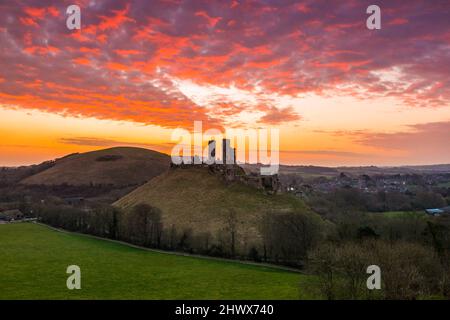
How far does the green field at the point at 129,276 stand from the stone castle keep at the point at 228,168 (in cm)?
4857

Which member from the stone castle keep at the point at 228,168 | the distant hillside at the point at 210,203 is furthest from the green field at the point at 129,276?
the stone castle keep at the point at 228,168

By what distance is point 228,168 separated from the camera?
128 metres

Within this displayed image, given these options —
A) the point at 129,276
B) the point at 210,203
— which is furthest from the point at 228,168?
the point at 129,276

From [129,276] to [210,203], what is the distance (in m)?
51.7

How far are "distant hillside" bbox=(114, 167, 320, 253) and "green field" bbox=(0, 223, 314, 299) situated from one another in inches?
580

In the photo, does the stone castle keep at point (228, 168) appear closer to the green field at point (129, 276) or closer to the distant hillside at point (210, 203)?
the distant hillside at point (210, 203)

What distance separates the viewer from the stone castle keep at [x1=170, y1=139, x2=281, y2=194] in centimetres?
11794

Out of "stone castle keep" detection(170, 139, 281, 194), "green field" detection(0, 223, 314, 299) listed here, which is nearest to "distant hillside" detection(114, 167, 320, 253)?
"stone castle keep" detection(170, 139, 281, 194)

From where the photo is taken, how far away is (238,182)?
398ft

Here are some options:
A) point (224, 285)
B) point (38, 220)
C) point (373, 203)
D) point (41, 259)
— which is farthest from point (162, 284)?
point (373, 203)

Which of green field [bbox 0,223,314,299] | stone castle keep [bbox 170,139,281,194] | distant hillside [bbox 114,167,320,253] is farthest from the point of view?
stone castle keep [bbox 170,139,281,194]

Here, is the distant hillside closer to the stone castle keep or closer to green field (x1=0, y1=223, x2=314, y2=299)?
the stone castle keep

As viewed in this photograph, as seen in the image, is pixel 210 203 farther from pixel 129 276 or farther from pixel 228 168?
pixel 129 276

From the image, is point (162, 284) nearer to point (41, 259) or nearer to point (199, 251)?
point (199, 251)
